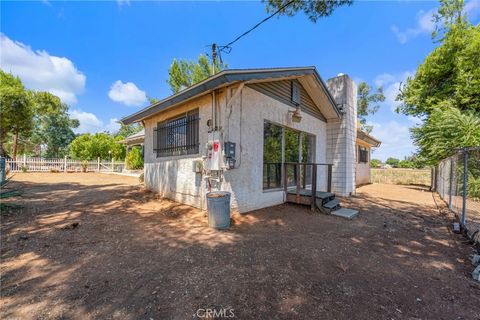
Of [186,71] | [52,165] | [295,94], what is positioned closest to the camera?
[295,94]

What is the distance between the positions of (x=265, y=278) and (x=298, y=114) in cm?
572

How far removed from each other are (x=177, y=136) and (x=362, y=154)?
13.4 m

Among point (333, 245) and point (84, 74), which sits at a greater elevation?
point (84, 74)

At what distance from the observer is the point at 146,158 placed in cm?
836

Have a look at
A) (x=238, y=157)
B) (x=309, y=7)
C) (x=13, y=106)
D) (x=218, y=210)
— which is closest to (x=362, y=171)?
(x=309, y=7)

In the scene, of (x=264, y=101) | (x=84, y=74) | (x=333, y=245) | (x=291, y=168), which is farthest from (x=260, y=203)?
(x=84, y=74)

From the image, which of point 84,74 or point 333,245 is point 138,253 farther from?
point 84,74

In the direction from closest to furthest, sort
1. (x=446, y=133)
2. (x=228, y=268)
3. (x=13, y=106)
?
1. (x=228, y=268)
2. (x=446, y=133)
3. (x=13, y=106)

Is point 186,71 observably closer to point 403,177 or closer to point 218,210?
Answer: point 218,210

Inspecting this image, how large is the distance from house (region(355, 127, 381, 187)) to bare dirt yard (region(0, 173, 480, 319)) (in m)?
9.10

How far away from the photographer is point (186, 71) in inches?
768

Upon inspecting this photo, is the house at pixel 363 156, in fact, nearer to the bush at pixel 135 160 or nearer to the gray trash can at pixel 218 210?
the gray trash can at pixel 218 210

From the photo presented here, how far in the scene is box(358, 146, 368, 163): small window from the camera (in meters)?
14.4

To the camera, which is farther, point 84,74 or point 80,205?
point 84,74
